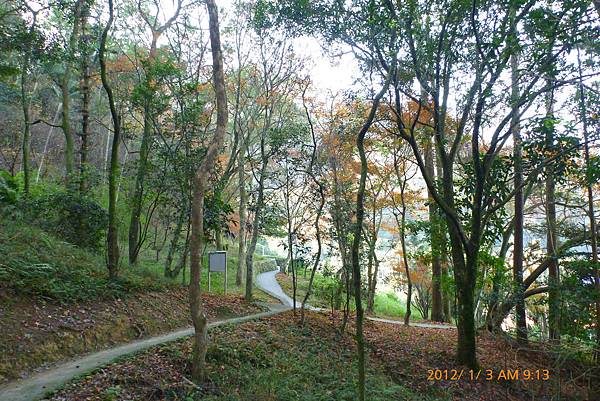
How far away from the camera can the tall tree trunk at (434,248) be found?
11438 millimetres

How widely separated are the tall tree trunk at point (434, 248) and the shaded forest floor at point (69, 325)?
7253 mm

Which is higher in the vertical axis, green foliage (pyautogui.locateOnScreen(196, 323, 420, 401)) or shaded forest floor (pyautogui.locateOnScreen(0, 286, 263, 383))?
shaded forest floor (pyautogui.locateOnScreen(0, 286, 263, 383))

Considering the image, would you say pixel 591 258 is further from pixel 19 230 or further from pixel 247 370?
pixel 19 230

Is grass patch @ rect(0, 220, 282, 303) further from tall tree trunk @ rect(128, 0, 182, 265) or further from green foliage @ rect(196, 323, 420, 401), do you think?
green foliage @ rect(196, 323, 420, 401)

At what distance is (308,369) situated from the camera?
8.81 m

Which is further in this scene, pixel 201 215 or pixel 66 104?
pixel 66 104

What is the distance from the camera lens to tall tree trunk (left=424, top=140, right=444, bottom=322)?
11438 mm

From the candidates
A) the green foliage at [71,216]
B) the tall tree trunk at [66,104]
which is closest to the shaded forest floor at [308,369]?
the green foliage at [71,216]

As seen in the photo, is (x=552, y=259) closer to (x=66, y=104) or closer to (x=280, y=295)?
(x=280, y=295)

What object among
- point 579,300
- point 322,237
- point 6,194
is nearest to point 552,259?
point 579,300

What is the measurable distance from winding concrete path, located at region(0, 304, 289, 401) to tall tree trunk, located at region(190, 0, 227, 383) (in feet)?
4.76

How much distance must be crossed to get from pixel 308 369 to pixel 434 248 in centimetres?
521

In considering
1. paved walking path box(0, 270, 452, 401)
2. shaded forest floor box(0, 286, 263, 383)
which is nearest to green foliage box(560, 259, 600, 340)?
paved walking path box(0, 270, 452, 401)

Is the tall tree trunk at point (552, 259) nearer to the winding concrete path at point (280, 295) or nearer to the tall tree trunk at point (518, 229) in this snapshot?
the tall tree trunk at point (518, 229)
